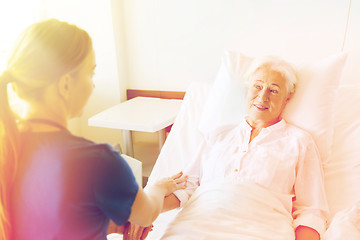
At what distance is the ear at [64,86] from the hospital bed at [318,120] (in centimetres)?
67

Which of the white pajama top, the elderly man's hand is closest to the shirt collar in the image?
the white pajama top

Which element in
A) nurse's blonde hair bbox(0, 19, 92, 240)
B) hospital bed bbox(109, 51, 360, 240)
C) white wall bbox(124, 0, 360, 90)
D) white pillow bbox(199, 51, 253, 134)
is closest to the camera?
nurse's blonde hair bbox(0, 19, 92, 240)

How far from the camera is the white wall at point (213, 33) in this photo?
5.43ft

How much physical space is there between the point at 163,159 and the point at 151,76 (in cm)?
80

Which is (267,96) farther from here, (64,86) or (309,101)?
(64,86)

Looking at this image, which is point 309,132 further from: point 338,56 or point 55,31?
point 55,31

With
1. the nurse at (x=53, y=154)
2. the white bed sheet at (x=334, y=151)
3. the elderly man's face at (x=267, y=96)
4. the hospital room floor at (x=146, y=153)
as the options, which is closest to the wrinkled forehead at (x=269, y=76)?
the elderly man's face at (x=267, y=96)

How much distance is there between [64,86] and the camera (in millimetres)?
548

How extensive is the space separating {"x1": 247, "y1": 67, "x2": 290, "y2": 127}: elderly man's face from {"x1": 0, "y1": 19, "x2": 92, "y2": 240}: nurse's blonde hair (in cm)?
91

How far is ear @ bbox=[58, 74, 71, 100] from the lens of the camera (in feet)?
1.78

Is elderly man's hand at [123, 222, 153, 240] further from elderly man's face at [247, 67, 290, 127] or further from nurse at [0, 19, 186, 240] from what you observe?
elderly man's face at [247, 67, 290, 127]

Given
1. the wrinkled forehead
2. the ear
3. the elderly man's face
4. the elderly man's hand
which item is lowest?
the elderly man's hand

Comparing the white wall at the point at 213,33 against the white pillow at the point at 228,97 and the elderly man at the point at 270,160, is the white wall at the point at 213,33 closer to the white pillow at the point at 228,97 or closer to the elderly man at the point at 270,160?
the white pillow at the point at 228,97

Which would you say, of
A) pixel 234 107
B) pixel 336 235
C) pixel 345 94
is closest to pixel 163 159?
pixel 234 107
